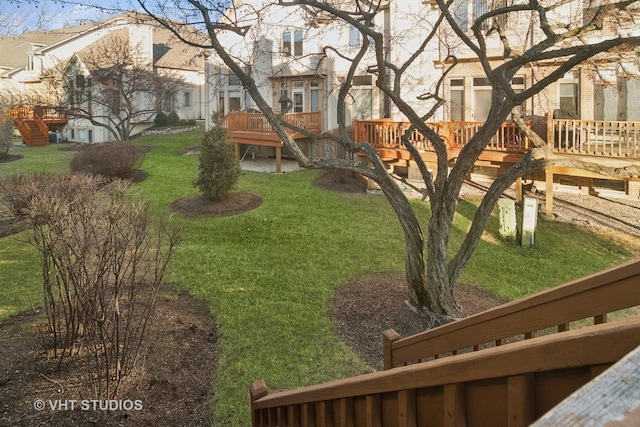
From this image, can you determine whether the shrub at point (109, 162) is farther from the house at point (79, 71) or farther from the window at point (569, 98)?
the window at point (569, 98)

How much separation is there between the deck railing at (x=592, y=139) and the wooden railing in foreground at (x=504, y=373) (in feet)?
36.2

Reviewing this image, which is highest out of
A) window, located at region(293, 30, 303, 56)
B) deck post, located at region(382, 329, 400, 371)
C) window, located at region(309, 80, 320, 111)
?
window, located at region(293, 30, 303, 56)

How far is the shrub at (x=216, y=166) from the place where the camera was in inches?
481

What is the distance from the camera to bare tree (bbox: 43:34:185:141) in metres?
24.8

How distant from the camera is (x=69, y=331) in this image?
545 centimetres

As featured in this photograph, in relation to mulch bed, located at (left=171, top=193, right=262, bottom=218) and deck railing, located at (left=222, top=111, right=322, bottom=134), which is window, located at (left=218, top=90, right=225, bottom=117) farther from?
mulch bed, located at (left=171, top=193, right=262, bottom=218)

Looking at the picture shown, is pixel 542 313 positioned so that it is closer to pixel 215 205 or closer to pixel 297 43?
pixel 215 205

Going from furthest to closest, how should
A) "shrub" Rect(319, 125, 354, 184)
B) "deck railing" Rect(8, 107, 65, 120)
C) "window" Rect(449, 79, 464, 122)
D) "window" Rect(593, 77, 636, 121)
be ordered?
"deck railing" Rect(8, 107, 65, 120) < "window" Rect(449, 79, 464, 122) < "shrub" Rect(319, 125, 354, 184) < "window" Rect(593, 77, 636, 121)

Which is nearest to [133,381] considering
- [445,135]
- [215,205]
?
[215,205]

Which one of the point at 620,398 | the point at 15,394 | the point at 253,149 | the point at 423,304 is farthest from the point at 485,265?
the point at 253,149

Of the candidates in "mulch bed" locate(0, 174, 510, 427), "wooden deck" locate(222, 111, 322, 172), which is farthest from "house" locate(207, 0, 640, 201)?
"mulch bed" locate(0, 174, 510, 427)

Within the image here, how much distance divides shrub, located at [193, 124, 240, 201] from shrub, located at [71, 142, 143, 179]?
4.79 metres

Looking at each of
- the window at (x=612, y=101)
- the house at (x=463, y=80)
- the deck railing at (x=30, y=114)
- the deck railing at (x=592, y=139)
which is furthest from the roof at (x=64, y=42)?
the deck railing at (x=592, y=139)

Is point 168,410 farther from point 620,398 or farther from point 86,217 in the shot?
point 620,398
